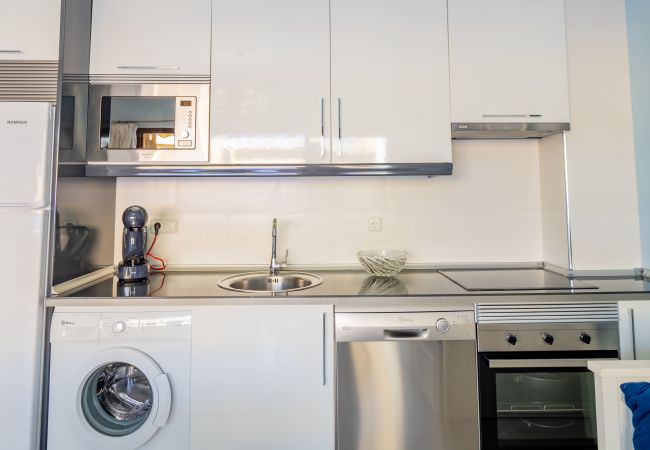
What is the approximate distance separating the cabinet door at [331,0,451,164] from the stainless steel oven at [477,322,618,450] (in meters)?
0.91

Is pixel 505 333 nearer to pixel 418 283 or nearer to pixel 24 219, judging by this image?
pixel 418 283

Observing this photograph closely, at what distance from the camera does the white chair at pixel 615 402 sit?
950mm

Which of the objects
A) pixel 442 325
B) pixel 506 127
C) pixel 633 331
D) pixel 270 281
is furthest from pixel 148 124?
pixel 633 331

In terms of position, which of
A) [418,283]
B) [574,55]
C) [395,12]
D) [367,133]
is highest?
[395,12]

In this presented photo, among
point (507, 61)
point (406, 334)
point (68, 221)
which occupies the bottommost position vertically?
point (406, 334)

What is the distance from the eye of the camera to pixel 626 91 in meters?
1.82

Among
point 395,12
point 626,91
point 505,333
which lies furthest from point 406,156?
point 626,91

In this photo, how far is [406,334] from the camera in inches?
55.4

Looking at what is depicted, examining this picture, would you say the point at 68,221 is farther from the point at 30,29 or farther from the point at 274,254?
the point at 274,254

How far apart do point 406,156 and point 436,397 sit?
3.66 feet

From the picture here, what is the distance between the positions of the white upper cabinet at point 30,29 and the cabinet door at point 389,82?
1.27 m

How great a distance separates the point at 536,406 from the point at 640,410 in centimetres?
62

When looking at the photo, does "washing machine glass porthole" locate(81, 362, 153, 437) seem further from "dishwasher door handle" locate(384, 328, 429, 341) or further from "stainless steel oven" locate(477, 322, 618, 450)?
"stainless steel oven" locate(477, 322, 618, 450)

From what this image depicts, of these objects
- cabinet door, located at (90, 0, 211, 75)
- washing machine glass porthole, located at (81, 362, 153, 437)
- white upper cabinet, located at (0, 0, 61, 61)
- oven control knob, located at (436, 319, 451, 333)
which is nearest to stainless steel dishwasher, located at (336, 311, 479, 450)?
oven control knob, located at (436, 319, 451, 333)
